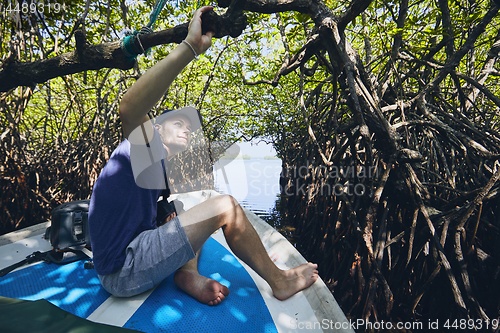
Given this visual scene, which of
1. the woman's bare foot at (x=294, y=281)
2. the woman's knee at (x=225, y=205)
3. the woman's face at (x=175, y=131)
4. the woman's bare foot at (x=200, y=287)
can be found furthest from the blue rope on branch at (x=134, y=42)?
the woman's bare foot at (x=294, y=281)

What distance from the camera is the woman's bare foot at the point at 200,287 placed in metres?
1.40

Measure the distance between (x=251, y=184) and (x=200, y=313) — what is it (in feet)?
9.90

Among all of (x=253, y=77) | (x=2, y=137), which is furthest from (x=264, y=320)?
(x=253, y=77)

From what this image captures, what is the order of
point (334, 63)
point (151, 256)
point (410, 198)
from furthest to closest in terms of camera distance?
point (410, 198) < point (334, 63) < point (151, 256)

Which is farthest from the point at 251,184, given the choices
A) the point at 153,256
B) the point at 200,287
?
the point at 153,256

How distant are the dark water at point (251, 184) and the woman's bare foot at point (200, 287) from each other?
0.53 metres

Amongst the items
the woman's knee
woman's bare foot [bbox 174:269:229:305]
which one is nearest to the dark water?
the woman's knee

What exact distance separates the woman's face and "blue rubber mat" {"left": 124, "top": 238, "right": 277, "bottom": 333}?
29.4 inches

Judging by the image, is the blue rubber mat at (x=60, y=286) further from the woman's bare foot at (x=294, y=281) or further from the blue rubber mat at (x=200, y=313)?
the woman's bare foot at (x=294, y=281)

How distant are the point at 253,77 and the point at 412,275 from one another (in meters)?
5.29

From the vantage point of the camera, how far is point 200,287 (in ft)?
4.66

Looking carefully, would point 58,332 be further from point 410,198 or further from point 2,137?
point 2,137

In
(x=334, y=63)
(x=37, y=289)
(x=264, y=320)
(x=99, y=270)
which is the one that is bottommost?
(x=264, y=320)

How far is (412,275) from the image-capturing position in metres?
2.20
